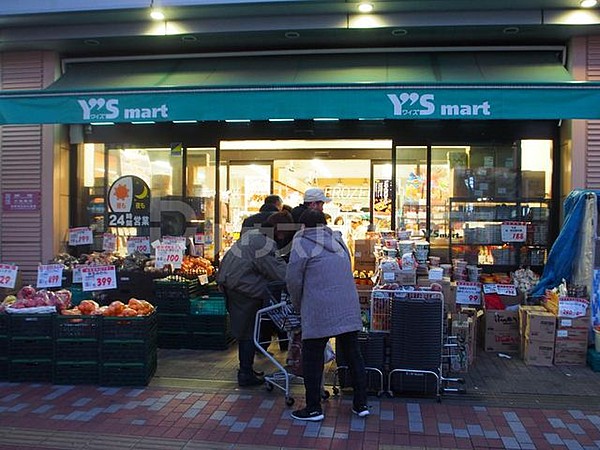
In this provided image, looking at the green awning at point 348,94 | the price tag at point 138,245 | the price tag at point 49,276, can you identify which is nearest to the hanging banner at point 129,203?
the price tag at point 138,245

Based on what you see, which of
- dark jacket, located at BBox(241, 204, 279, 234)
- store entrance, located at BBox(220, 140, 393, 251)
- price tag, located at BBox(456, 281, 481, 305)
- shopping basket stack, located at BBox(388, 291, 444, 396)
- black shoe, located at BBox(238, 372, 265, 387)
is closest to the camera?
shopping basket stack, located at BBox(388, 291, 444, 396)

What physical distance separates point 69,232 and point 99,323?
400 centimetres

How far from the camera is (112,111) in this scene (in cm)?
677

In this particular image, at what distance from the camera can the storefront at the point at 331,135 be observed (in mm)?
6492

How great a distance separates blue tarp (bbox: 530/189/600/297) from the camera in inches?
276

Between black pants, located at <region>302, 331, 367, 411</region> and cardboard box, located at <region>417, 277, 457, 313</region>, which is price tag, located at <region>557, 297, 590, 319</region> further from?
black pants, located at <region>302, 331, 367, 411</region>

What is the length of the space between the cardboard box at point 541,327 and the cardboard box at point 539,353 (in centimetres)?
5

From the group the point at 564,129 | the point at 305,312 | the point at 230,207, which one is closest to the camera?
the point at 305,312

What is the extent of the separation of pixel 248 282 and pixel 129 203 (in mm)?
4618

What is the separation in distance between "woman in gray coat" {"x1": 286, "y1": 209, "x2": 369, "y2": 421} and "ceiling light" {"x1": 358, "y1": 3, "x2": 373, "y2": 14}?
360cm

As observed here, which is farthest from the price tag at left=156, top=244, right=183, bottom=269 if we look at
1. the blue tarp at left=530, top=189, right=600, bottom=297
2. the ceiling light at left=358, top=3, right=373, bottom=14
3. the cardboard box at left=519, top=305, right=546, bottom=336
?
the blue tarp at left=530, top=189, right=600, bottom=297

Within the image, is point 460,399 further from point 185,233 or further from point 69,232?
point 69,232

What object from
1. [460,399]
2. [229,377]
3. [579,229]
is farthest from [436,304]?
[579,229]

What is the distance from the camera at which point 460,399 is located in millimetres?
5398
